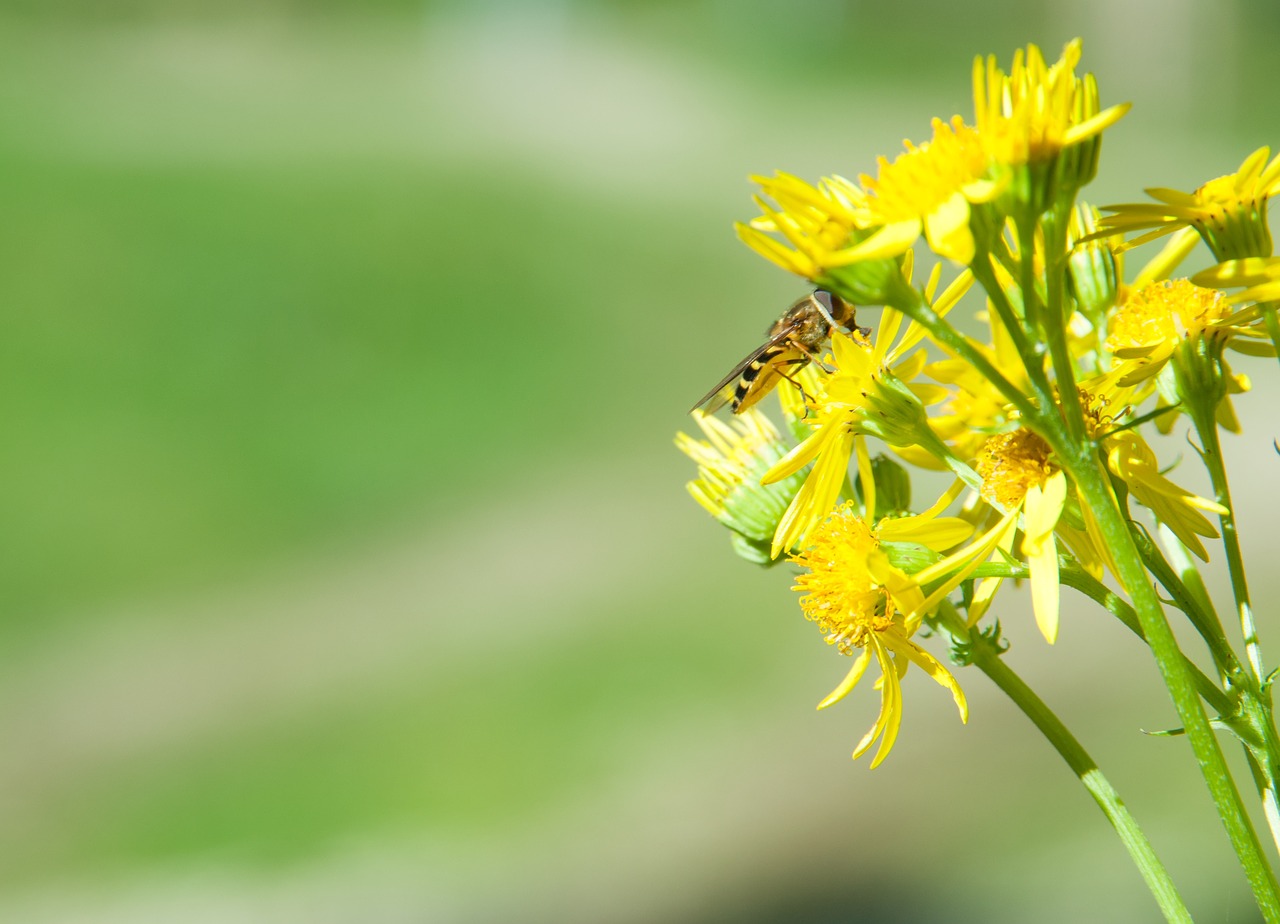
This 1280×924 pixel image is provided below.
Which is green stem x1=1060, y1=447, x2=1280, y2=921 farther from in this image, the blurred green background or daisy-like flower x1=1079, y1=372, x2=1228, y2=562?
the blurred green background

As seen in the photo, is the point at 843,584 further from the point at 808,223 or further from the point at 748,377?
the point at 748,377

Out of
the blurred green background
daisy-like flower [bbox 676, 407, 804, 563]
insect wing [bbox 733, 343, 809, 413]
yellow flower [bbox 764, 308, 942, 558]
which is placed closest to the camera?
yellow flower [bbox 764, 308, 942, 558]

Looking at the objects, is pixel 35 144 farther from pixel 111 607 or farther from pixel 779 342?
pixel 779 342

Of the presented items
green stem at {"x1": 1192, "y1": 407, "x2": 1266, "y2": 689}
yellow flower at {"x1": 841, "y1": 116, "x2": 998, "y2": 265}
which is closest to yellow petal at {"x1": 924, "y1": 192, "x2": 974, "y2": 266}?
yellow flower at {"x1": 841, "y1": 116, "x2": 998, "y2": 265}

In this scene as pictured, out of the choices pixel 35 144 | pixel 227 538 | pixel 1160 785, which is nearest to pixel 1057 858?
pixel 1160 785

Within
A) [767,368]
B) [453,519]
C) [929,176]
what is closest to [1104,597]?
[929,176]
